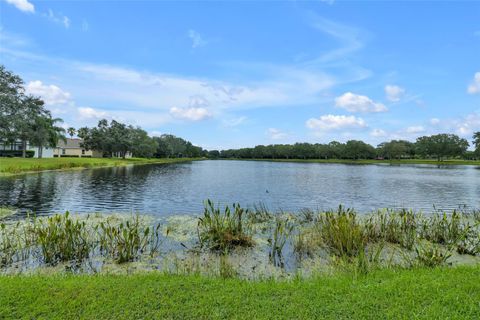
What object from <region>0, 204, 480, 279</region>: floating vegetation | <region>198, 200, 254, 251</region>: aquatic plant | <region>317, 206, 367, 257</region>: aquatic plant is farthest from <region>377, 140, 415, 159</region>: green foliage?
<region>198, 200, 254, 251</region>: aquatic plant

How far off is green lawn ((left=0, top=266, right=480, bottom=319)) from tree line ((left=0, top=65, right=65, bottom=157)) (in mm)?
53439

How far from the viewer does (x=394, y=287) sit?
5215mm

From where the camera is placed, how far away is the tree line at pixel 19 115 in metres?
46.6

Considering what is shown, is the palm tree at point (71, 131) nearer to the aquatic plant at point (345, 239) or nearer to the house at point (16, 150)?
the house at point (16, 150)

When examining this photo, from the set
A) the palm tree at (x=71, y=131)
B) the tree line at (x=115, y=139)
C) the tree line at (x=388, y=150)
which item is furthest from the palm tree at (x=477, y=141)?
the palm tree at (x=71, y=131)

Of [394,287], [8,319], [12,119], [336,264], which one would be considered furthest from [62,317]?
[12,119]

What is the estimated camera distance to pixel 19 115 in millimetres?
49125

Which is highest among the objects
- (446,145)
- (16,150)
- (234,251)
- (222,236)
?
(446,145)

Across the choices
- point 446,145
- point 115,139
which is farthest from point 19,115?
point 446,145

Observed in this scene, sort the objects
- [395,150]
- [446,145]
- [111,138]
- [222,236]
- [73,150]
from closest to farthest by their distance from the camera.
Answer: [222,236] → [111,138] → [73,150] → [446,145] → [395,150]

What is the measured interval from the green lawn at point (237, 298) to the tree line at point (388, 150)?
12637cm

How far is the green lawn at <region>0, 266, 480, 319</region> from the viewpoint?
4359 mm

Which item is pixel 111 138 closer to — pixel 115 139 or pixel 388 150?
pixel 115 139

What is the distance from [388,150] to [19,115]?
126 metres
